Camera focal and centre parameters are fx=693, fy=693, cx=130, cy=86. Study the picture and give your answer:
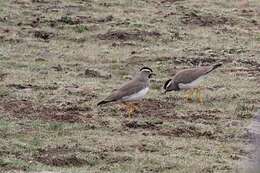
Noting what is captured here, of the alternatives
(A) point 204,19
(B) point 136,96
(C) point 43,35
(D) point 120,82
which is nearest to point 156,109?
(B) point 136,96

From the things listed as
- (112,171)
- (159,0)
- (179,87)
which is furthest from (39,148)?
(159,0)

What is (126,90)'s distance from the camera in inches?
357

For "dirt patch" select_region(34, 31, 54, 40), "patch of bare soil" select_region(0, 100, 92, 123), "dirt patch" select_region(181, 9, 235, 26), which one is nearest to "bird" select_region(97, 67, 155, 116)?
"patch of bare soil" select_region(0, 100, 92, 123)

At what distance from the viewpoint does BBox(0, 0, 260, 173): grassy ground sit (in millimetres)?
7266

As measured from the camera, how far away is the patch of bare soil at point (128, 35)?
14.5 m

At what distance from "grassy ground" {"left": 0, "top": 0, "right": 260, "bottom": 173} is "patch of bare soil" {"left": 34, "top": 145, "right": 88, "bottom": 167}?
0.01 m

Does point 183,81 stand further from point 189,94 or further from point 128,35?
point 128,35

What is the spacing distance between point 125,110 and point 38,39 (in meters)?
5.41

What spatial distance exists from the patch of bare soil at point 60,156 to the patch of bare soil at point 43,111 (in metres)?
1.29

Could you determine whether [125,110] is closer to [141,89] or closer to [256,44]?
[141,89]

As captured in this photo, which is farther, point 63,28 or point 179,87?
point 63,28

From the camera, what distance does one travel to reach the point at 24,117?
8.72 m

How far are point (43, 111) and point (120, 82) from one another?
2451mm

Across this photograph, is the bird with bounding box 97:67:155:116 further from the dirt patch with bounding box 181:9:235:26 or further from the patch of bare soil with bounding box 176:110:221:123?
the dirt patch with bounding box 181:9:235:26
